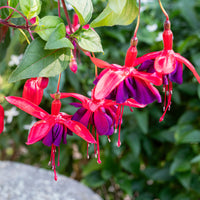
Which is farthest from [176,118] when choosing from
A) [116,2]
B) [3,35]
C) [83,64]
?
[116,2]

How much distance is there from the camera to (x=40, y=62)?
36 centimetres

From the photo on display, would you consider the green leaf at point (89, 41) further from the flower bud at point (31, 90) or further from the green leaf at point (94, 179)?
the green leaf at point (94, 179)

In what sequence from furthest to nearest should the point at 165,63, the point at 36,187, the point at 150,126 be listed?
the point at 150,126
the point at 36,187
the point at 165,63

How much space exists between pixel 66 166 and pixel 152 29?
0.79m

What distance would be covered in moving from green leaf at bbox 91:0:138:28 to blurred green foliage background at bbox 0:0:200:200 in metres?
0.79

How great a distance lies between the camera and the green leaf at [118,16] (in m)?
0.37

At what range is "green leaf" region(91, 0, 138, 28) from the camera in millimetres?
374

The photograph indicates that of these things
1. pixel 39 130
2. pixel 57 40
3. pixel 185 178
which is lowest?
pixel 185 178

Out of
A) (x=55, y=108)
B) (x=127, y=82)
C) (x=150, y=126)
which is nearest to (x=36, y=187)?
(x=150, y=126)

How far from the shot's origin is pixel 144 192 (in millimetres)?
1394

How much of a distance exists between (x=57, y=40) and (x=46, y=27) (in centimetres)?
4

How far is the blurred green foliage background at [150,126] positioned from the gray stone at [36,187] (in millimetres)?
172

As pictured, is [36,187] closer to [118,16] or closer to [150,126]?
[150,126]

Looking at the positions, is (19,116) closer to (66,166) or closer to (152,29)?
(66,166)
